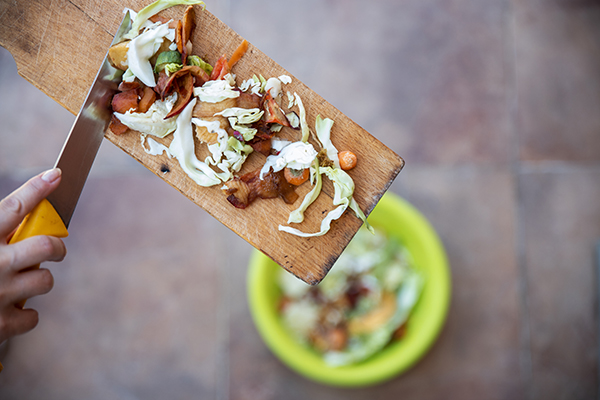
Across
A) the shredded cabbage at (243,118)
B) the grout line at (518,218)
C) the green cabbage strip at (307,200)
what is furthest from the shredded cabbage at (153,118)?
the grout line at (518,218)

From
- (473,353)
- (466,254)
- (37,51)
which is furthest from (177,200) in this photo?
(473,353)

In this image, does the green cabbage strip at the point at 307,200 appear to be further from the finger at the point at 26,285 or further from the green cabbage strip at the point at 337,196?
the finger at the point at 26,285

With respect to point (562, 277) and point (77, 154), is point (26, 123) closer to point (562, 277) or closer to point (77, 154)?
point (77, 154)

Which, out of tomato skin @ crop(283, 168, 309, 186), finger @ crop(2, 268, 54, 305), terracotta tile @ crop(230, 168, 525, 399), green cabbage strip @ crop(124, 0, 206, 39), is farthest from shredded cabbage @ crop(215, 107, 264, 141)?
terracotta tile @ crop(230, 168, 525, 399)

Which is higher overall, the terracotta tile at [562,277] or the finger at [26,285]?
the terracotta tile at [562,277]

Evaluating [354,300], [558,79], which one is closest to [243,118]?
[354,300]
